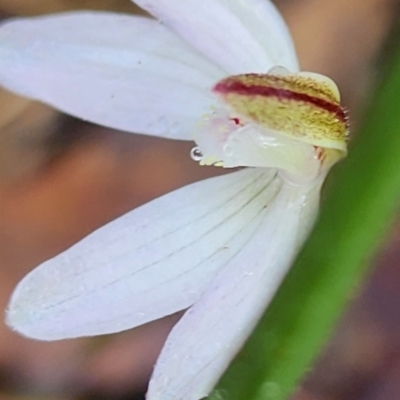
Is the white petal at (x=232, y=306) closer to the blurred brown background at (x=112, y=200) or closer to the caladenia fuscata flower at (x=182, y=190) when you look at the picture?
the caladenia fuscata flower at (x=182, y=190)

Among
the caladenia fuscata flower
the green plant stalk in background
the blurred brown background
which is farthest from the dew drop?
the blurred brown background

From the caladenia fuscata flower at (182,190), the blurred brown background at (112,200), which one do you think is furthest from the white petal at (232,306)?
the blurred brown background at (112,200)

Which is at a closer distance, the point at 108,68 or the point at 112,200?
the point at 108,68

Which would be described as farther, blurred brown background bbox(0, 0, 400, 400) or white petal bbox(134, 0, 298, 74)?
blurred brown background bbox(0, 0, 400, 400)

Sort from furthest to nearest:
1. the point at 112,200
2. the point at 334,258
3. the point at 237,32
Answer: the point at 112,200
the point at 237,32
the point at 334,258

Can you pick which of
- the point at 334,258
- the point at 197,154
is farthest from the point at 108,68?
the point at 334,258

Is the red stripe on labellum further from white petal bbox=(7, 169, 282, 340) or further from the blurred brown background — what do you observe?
the blurred brown background

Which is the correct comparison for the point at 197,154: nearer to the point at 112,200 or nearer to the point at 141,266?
the point at 141,266
